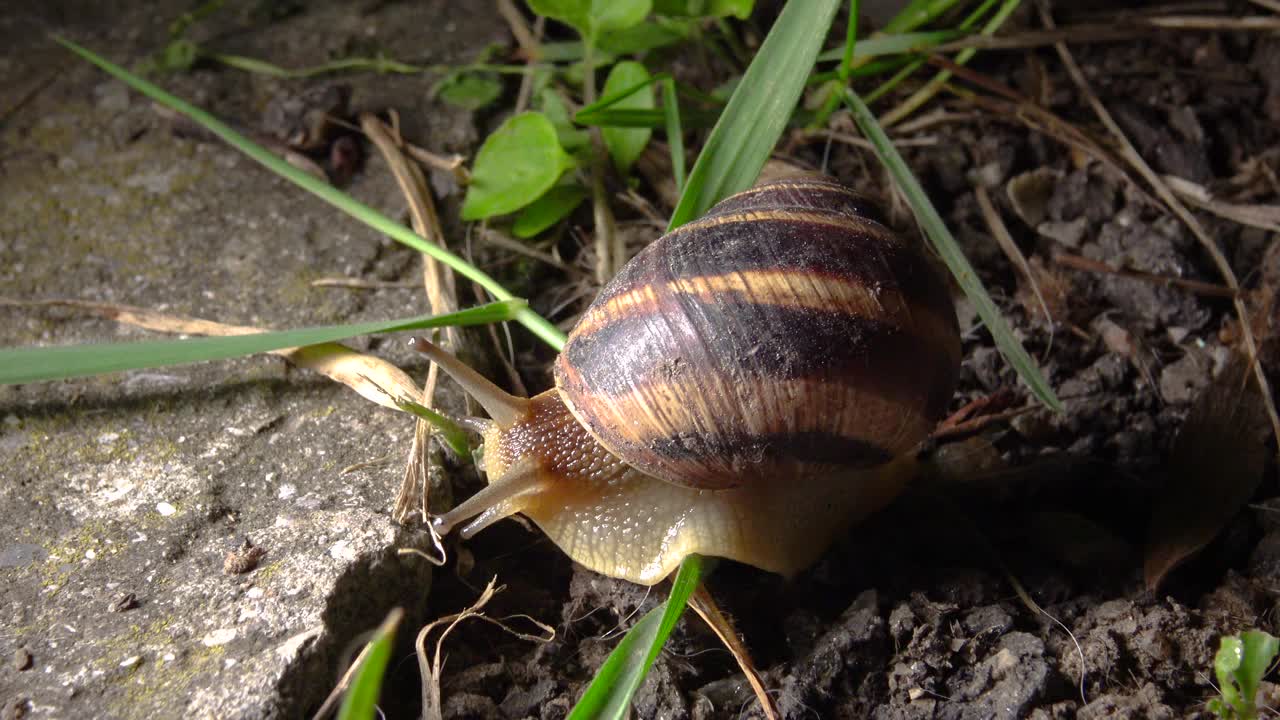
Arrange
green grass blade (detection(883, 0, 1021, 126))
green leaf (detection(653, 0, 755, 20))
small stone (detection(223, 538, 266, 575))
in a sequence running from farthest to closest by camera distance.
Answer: green grass blade (detection(883, 0, 1021, 126)) < green leaf (detection(653, 0, 755, 20)) < small stone (detection(223, 538, 266, 575))

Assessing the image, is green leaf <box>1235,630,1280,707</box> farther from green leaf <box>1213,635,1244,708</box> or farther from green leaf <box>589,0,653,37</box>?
green leaf <box>589,0,653,37</box>

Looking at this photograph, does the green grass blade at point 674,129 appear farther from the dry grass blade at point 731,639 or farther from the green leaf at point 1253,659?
the green leaf at point 1253,659

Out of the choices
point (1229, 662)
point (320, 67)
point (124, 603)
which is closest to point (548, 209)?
point (320, 67)

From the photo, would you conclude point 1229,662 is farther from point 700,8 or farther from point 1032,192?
point 700,8

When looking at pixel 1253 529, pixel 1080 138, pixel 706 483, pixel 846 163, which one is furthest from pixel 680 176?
pixel 1253 529

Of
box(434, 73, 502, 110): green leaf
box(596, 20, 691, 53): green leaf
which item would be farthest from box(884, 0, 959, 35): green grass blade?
box(434, 73, 502, 110): green leaf

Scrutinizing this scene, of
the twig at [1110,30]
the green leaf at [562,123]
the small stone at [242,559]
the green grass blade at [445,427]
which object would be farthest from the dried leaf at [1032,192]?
the small stone at [242,559]
